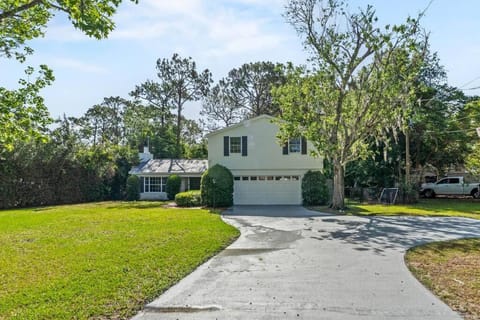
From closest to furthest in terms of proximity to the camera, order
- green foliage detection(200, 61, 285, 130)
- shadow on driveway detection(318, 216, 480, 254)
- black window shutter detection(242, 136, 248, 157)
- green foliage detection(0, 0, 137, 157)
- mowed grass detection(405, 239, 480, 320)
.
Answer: mowed grass detection(405, 239, 480, 320)
green foliage detection(0, 0, 137, 157)
shadow on driveway detection(318, 216, 480, 254)
black window shutter detection(242, 136, 248, 157)
green foliage detection(200, 61, 285, 130)

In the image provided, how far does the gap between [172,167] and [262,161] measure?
8484 millimetres

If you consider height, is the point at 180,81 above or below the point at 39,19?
above

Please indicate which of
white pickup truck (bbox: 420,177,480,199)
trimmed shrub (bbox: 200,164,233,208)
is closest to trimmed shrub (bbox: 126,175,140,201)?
trimmed shrub (bbox: 200,164,233,208)

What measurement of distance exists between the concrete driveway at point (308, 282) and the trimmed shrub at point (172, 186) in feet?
49.6

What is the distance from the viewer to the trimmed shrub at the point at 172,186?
2519 cm

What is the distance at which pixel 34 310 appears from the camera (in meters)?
4.45

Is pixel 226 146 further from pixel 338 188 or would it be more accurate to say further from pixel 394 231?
pixel 394 231

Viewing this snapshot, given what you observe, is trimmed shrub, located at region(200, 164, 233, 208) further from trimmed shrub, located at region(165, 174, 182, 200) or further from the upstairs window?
trimmed shrub, located at region(165, 174, 182, 200)

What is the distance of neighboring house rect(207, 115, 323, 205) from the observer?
21312 mm

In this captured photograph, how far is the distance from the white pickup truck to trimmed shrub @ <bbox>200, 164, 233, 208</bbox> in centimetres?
1556

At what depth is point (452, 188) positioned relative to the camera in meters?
25.3

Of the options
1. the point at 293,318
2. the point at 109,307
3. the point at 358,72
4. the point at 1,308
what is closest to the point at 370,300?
the point at 293,318

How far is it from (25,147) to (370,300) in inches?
905

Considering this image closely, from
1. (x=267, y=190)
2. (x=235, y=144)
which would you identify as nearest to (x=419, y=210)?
(x=267, y=190)
